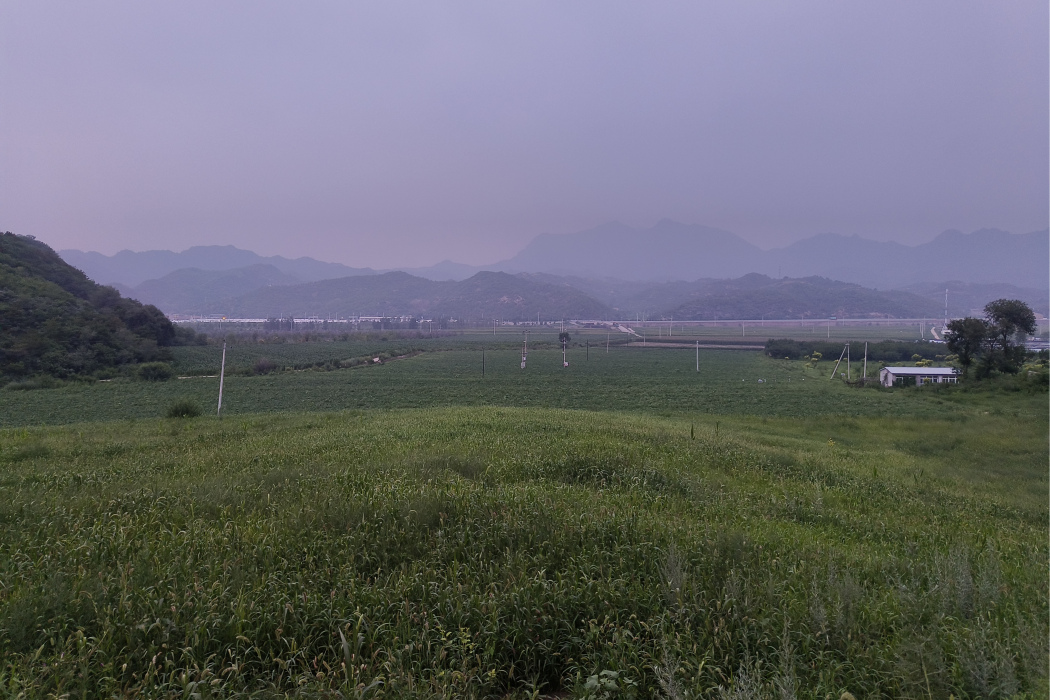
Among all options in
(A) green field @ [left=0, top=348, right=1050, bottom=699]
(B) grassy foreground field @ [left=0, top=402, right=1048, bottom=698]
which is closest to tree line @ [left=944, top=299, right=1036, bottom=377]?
(A) green field @ [left=0, top=348, right=1050, bottom=699]

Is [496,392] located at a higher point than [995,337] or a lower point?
lower

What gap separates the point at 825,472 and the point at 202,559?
1024 cm

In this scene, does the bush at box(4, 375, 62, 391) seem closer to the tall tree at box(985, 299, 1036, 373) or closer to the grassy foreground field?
the grassy foreground field

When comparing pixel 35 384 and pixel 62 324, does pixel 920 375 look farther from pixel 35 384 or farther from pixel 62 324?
pixel 62 324

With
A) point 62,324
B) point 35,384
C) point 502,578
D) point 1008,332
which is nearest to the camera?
point 502,578

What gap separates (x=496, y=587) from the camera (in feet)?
12.6

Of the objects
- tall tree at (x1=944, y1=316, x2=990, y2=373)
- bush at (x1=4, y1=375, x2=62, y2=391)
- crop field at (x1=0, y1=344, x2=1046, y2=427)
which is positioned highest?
tall tree at (x1=944, y1=316, x2=990, y2=373)

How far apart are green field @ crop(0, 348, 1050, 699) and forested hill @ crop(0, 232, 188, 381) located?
1694 inches

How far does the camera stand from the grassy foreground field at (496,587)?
300 cm

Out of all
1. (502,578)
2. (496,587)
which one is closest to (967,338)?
(502,578)

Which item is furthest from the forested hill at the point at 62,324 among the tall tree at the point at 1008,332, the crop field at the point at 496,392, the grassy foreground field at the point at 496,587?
the tall tree at the point at 1008,332

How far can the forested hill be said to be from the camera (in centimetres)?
4231

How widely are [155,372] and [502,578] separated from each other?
163 feet

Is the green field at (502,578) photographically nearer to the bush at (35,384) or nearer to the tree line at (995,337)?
the bush at (35,384)
